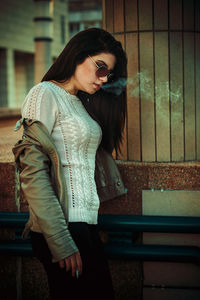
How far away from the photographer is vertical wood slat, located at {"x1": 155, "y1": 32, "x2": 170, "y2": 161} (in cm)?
283

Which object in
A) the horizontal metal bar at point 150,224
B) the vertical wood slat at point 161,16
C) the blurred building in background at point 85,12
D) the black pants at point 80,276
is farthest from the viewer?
the blurred building in background at point 85,12

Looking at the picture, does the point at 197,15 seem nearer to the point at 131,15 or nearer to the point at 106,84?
the point at 131,15

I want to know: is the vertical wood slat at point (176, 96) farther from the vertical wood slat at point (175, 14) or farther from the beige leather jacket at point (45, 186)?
the beige leather jacket at point (45, 186)

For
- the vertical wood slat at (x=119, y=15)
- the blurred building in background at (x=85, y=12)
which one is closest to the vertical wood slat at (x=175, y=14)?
the vertical wood slat at (x=119, y=15)

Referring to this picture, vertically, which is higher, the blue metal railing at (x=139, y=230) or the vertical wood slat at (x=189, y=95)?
the vertical wood slat at (x=189, y=95)

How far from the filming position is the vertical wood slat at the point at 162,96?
2834 millimetres

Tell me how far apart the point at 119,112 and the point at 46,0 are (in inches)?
607

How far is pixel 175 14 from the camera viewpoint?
2.83 m

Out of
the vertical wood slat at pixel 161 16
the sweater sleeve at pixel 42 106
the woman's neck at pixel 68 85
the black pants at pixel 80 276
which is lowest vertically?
the black pants at pixel 80 276

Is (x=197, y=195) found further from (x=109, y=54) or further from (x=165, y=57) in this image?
(x=109, y=54)

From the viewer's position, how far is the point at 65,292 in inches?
75.9

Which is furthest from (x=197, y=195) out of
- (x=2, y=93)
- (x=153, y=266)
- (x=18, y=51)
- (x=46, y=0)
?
(x=18, y=51)

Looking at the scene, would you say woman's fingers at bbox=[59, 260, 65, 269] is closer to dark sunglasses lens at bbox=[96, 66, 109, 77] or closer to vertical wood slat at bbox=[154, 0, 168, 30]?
dark sunglasses lens at bbox=[96, 66, 109, 77]

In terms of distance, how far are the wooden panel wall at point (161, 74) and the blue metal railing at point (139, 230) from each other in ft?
1.68
